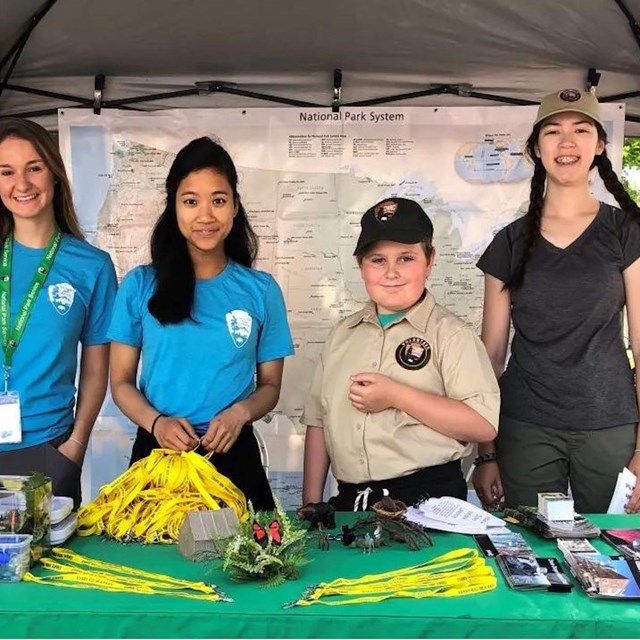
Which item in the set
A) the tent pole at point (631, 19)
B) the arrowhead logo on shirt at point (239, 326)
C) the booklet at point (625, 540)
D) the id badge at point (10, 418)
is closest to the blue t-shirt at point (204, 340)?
the arrowhead logo on shirt at point (239, 326)

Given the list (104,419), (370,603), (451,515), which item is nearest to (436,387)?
(451,515)

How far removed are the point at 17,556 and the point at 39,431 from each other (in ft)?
2.67

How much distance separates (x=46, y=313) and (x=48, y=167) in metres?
0.44

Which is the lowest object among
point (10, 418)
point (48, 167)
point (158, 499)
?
point (158, 499)

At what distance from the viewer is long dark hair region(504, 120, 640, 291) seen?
2.24 m

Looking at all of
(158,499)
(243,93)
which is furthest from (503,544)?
(243,93)

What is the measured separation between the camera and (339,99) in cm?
325

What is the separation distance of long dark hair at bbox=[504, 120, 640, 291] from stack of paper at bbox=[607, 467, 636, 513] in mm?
620

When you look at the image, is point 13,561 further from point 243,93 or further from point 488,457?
point 243,93

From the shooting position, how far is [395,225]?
71.9 inches

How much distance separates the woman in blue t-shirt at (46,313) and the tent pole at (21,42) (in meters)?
0.94

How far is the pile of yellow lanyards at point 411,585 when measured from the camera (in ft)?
4.12

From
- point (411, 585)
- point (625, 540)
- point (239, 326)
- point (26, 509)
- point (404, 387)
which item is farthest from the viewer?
point (239, 326)

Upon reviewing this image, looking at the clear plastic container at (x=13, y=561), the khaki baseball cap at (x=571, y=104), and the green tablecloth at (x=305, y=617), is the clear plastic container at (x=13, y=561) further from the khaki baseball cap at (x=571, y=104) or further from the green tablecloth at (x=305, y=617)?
the khaki baseball cap at (x=571, y=104)
